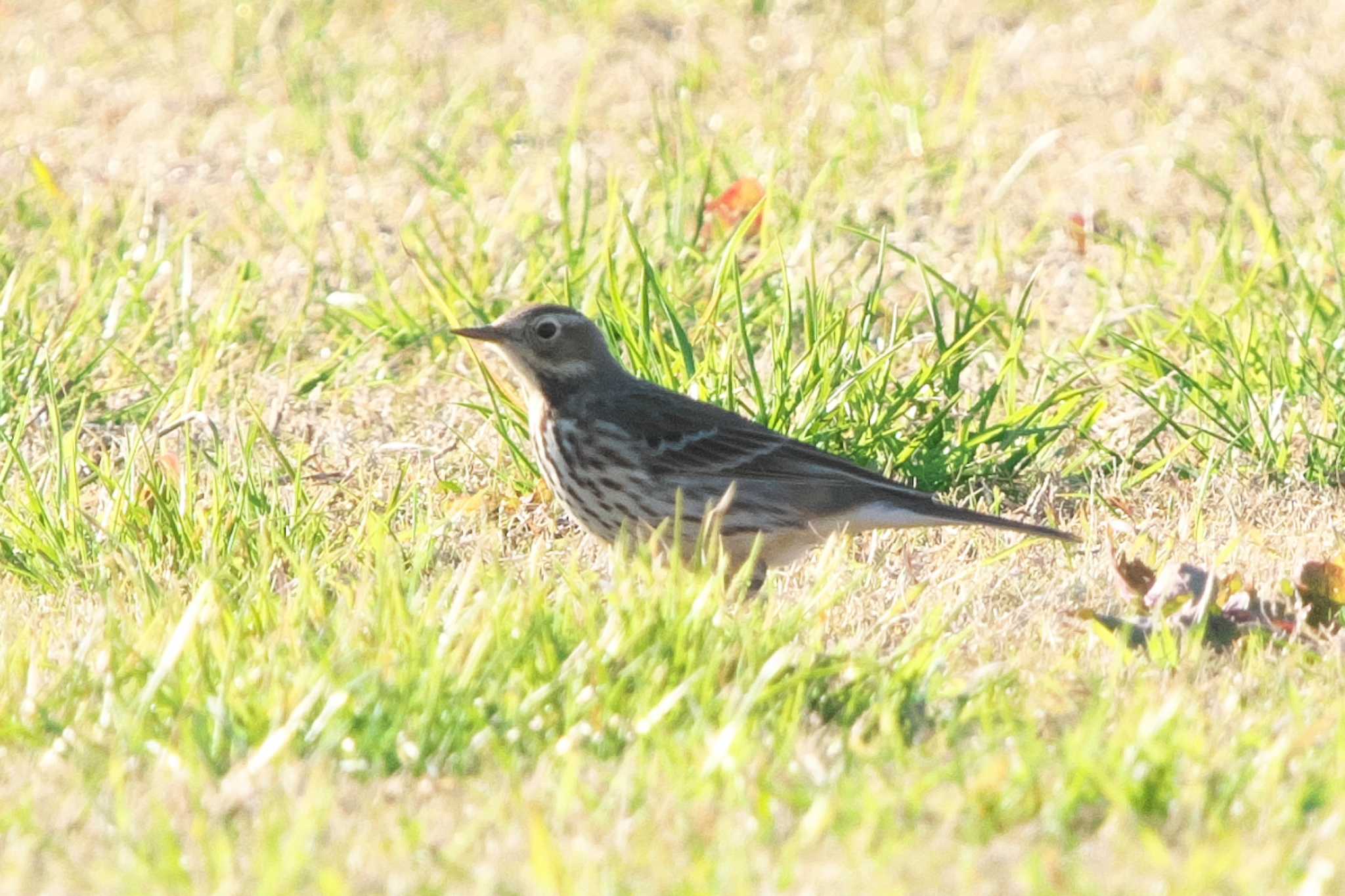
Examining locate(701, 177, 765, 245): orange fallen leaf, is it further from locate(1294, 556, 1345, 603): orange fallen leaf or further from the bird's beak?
locate(1294, 556, 1345, 603): orange fallen leaf

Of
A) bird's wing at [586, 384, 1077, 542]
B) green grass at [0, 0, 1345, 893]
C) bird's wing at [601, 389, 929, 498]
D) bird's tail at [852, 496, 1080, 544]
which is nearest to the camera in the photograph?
green grass at [0, 0, 1345, 893]

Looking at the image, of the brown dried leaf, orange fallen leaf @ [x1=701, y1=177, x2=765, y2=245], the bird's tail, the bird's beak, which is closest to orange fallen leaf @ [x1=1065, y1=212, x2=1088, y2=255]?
orange fallen leaf @ [x1=701, y1=177, x2=765, y2=245]

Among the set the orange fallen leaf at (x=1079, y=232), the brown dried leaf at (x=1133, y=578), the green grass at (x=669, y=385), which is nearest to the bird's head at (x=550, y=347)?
the green grass at (x=669, y=385)

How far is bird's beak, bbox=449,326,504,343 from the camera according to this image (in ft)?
19.5

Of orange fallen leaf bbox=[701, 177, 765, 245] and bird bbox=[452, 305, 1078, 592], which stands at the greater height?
orange fallen leaf bbox=[701, 177, 765, 245]

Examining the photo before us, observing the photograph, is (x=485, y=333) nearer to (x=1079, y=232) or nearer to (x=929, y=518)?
(x=929, y=518)

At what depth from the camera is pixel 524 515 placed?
19.9 ft

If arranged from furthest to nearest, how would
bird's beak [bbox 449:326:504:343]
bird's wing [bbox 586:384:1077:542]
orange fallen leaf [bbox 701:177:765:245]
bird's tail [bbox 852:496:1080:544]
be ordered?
orange fallen leaf [bbox 701:177:765:245], bird's beak [bbox 449:326:504:343], bird's wing [bbox 586:384:1077:542], bird's tail [bbox 852:496:1080:544]

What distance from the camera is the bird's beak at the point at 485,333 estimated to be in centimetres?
593

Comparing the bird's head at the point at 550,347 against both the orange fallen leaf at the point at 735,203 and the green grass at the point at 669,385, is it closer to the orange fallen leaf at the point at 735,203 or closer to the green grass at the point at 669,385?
the green grass at the point at 669,385

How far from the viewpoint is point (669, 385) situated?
21.0 ft

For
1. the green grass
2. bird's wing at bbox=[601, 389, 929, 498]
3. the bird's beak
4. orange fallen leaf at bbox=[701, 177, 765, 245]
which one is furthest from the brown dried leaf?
orange fallen leaf at bbox=[701, 177, 765, 245]

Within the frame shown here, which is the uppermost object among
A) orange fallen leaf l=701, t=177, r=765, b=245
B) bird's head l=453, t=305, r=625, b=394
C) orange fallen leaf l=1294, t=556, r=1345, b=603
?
orange fallen leaf l=701, t=177, r=765, b=245

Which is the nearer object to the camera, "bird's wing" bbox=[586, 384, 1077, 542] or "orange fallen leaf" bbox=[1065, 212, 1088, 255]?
"bird's wing" bbox=[586, 384, 1077, 542]
